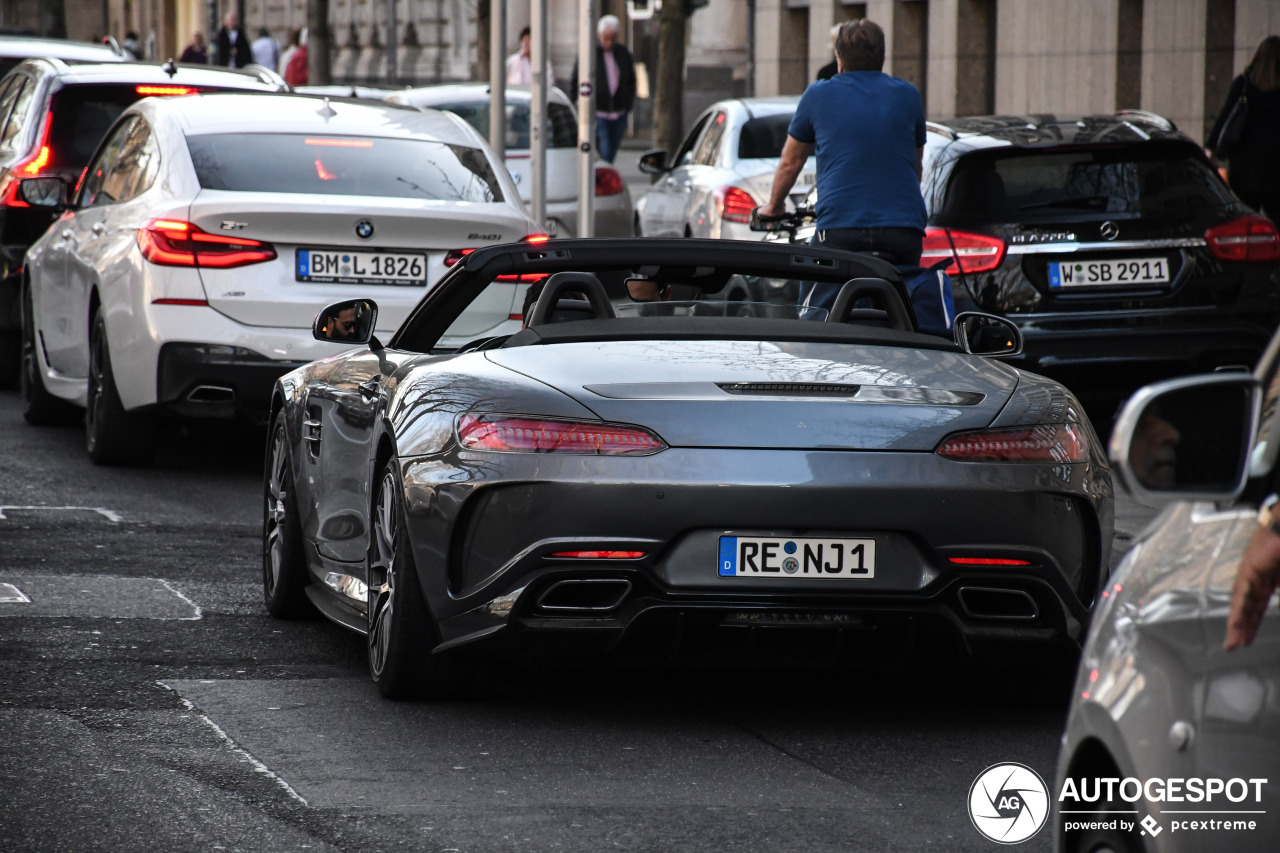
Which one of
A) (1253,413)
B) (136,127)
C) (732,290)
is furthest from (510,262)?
(136,127)

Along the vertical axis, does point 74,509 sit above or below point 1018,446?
below

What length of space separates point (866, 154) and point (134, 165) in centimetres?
336

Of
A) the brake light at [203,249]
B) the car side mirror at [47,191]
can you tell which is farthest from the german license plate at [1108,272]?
the car side mirror at [47,191]

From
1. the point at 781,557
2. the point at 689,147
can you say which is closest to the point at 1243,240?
the point at 781,557

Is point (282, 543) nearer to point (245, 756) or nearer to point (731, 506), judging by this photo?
point (245, 756)

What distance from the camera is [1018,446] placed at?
5527 mm

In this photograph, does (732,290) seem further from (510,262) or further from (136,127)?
(136,127)

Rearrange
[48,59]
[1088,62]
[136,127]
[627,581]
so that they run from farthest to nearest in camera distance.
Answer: [1088,62]
[48,59]
[136,127]
[627,581]

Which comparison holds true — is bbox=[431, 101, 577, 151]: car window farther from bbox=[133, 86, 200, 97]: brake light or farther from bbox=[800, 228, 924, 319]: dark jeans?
bbox=[800, 228, 924, 319]: dark jeans

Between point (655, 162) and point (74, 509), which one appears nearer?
point (74, 509)

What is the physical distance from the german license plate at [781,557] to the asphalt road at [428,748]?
418 mm

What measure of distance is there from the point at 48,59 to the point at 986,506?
409 inches

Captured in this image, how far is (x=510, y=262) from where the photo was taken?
6.50 metres

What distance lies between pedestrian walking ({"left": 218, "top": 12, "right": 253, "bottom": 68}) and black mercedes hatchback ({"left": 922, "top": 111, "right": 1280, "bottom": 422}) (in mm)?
31984
